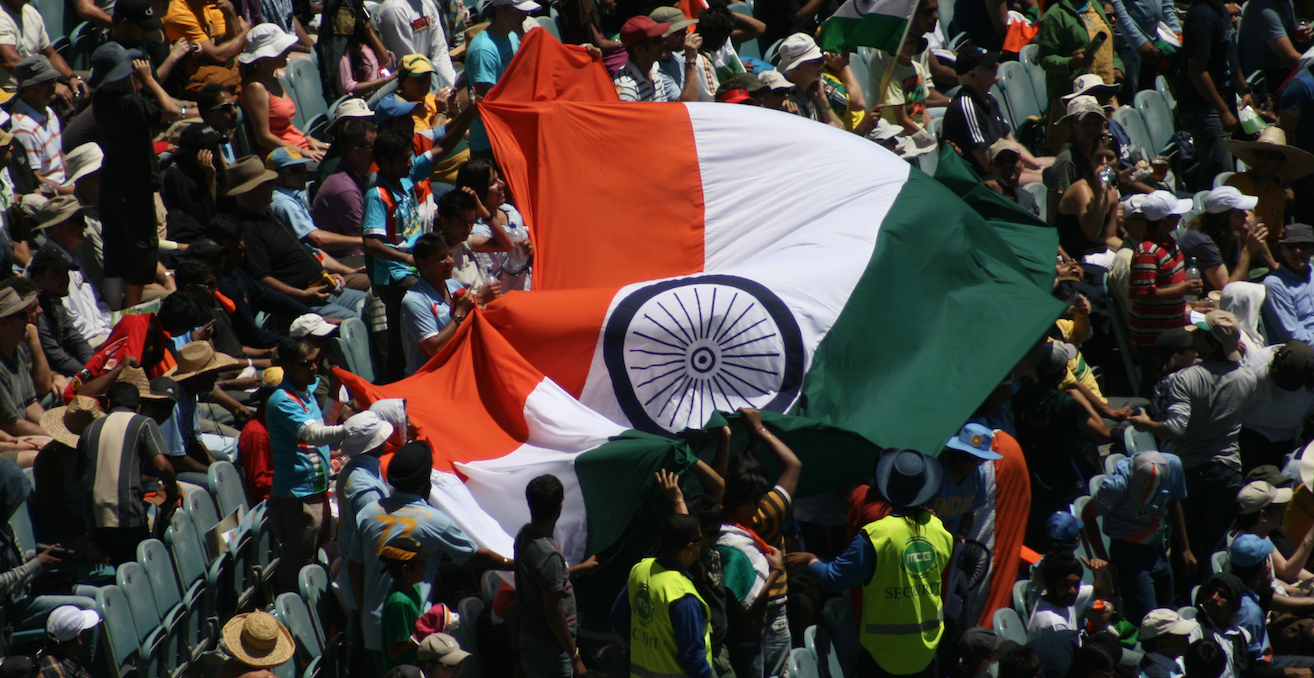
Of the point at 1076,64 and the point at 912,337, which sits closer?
the point at 912,337

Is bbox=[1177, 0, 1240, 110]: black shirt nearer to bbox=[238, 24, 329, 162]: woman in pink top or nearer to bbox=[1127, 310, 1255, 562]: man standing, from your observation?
bbox=[1127, 310, 1255, 562]: man standing

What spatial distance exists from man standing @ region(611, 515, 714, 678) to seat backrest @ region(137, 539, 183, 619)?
2.17 meters

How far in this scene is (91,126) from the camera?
8.66m

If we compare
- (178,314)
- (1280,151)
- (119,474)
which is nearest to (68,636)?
(119,474)

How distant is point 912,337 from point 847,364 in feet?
1.61

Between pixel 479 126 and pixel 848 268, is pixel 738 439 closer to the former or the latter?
pixel 848 268

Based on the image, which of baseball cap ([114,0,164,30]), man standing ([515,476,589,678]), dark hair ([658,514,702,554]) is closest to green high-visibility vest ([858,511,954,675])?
dark hair ([658,514,702,554])

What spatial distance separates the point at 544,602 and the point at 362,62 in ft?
18.2

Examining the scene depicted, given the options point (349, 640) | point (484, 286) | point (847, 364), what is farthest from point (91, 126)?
point (847, 364)

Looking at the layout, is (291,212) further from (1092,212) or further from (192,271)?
(1092,212)

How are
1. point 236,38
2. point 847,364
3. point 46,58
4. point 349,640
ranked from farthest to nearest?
point 236,38, point 46,58, point 847,364, point 349,640

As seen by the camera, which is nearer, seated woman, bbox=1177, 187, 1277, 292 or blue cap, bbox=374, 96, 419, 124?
blue cap, bbox=374, 96, 419, 124

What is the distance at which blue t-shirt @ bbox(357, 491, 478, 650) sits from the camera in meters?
5.75

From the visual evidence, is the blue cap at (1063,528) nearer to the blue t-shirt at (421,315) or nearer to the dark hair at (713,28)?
the blue t-shirt at (421,315)
